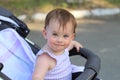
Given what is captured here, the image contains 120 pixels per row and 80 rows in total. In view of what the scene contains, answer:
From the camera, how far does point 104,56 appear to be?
660 cm

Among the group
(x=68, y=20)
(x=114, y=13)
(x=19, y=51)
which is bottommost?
(x=114, y=13)

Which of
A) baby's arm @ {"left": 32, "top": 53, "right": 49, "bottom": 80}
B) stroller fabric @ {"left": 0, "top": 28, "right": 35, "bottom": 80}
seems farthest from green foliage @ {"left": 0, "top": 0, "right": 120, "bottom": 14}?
baby's arm @ {"left": 32, "top": 53, "right": 49, "bottom": 80}

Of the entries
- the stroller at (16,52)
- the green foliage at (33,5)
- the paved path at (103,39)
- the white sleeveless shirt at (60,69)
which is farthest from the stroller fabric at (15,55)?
the green foliage at (33,5)

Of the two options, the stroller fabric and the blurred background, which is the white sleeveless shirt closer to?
the stroller fabric

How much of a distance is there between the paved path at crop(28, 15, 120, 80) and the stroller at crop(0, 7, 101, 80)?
229 cm

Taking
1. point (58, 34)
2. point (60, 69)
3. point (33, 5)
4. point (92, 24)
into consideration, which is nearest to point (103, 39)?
point (92, 24)

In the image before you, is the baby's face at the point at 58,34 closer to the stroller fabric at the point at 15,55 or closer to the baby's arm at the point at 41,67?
the baby's arm at the point at 41,67

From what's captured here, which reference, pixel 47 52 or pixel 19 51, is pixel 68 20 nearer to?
pixel 47 52

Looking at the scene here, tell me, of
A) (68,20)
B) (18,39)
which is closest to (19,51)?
(18,39)

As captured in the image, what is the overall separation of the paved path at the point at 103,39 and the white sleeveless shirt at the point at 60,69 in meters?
2.46

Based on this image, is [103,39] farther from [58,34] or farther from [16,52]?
[58,34]

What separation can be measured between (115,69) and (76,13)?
2833 mm

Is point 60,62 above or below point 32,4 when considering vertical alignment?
above

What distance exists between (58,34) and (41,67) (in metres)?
0.26
